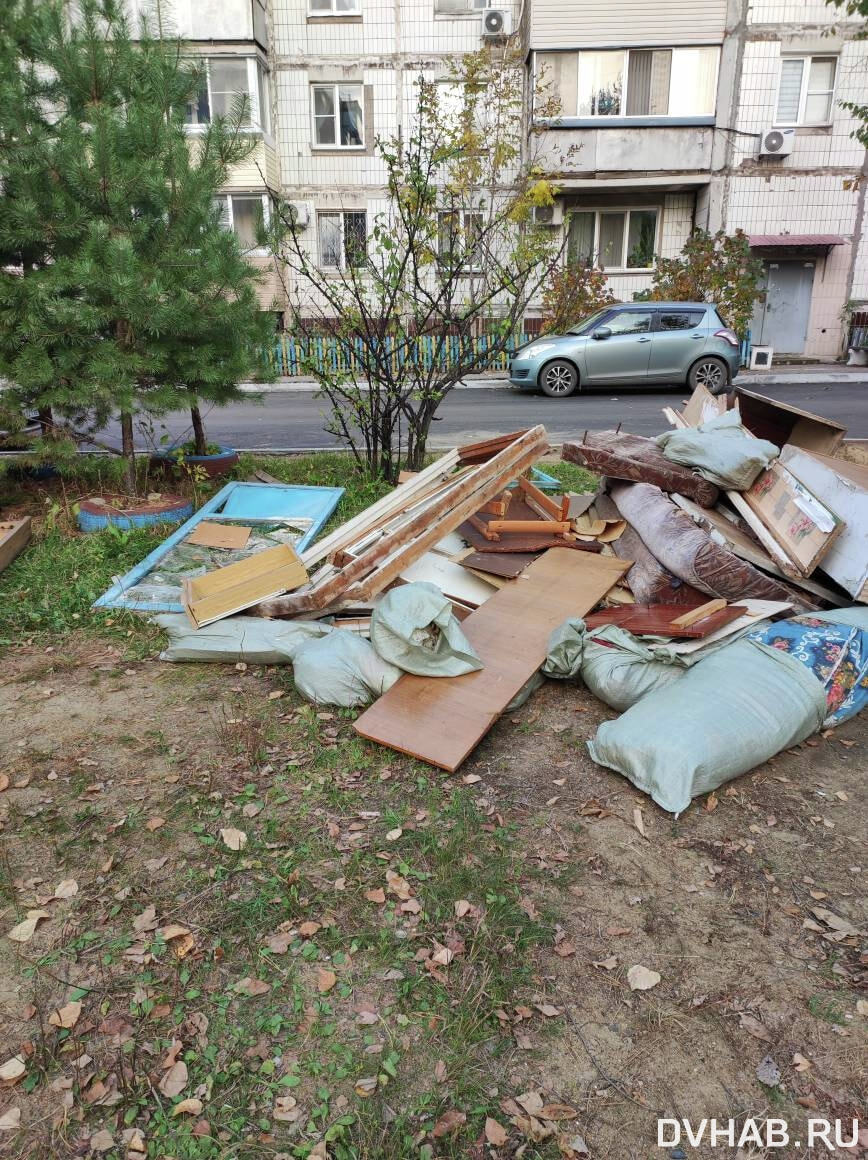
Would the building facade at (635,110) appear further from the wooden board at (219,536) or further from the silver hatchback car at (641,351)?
the wooden board at (219,536)

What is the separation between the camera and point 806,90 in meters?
19.6

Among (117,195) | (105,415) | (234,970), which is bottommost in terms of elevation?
(234,970)

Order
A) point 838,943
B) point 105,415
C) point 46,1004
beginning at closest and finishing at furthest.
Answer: point 46,1004, point 838,943, point 105,415

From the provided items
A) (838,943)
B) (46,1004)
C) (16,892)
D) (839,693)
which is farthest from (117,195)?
(838,943)

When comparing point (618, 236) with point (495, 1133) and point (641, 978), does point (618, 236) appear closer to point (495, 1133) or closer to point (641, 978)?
point (641, 978)

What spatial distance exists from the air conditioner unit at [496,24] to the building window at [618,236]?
191 inches

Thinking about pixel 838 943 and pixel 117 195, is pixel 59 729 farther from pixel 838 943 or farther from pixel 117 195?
pixel 117 195

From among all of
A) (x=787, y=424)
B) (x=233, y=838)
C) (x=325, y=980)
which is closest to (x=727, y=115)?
(x=787, y=424)

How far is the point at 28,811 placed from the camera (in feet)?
10.2

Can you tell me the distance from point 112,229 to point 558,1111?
5.96 m

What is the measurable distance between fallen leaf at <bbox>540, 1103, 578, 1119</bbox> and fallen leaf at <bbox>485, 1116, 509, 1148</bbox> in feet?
0.36

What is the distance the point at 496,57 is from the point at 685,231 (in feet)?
22.3

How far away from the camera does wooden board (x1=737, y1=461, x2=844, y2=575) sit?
4.11 metres

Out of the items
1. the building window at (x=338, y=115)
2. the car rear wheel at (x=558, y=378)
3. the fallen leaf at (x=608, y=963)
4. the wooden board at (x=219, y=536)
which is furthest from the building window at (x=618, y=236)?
the fallen leaf at (x=608, y=963)
